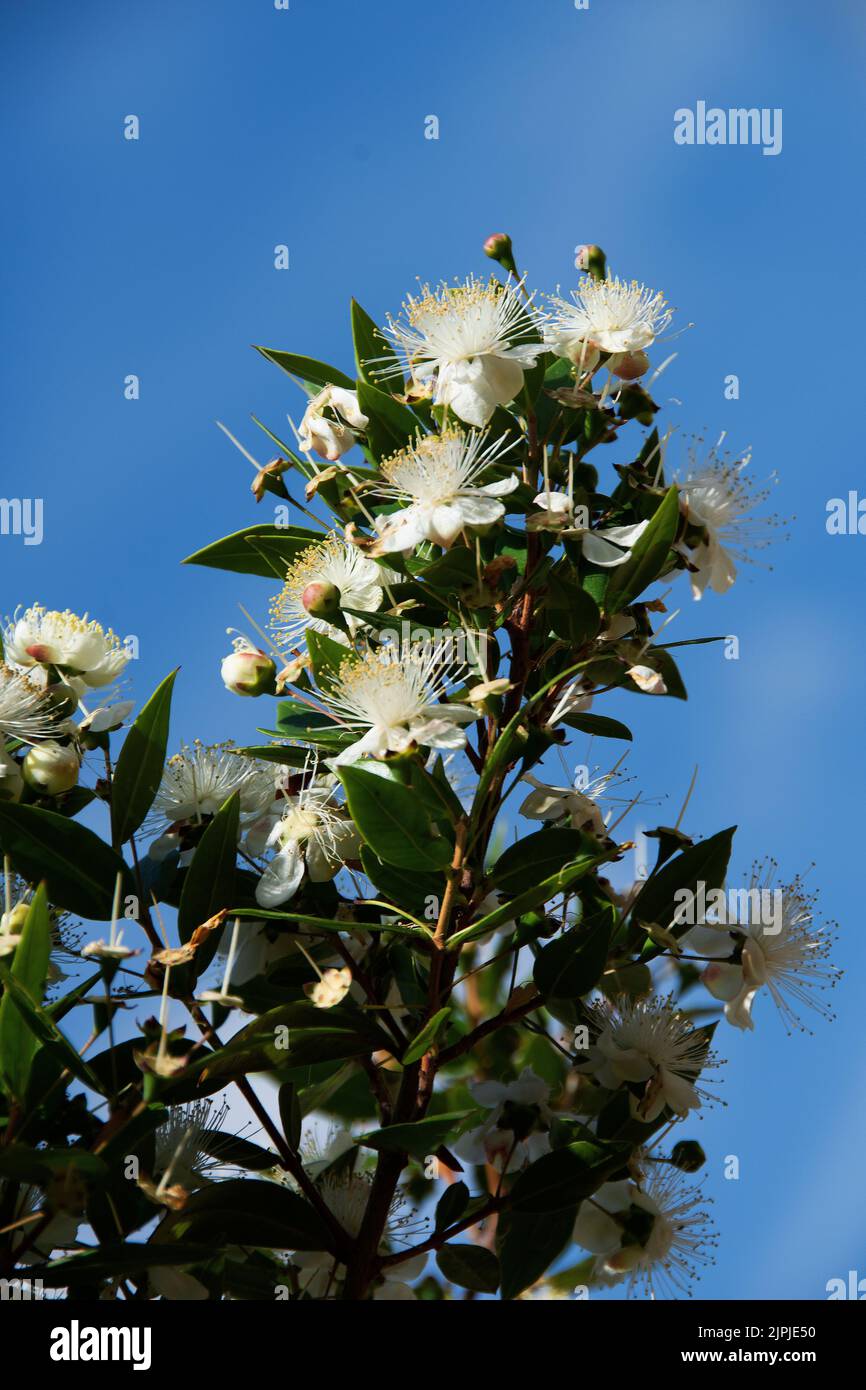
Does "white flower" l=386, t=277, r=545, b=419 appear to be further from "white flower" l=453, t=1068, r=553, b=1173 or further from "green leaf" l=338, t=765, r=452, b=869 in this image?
"white flower" l=453, t=1068, r=553, b=1173

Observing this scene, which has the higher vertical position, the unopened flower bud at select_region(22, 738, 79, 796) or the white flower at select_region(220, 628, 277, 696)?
the white flower at select_region(220, 628, 277, 696)

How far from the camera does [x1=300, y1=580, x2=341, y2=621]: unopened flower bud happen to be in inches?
59.7

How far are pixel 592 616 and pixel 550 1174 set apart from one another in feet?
1.81

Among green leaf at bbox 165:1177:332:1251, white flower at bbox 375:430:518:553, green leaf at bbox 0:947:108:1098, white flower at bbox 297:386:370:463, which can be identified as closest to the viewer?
green leaf at bbox 0:947:108:1098

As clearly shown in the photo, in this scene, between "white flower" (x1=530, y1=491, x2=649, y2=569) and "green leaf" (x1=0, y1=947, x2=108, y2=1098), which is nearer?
"green leaf" (x1=0, y1=947, x2=108, y2=1098)

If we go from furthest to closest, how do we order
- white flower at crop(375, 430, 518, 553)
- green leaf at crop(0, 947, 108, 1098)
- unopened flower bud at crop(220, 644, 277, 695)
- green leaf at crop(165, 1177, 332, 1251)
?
unopened flower bud at crop(220, 644, 277, 695)
white flower at crop(375, 430, 518, 553)
green leaf at crop(165, 1177, 332, 1251)
green leaf at crop(0, 947, 108, 1098)

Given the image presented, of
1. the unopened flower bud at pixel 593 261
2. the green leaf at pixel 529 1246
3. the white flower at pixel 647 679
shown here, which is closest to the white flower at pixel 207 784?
the white flower at pixel 647 679

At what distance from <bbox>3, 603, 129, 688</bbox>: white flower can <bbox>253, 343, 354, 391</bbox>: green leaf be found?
1.30ft

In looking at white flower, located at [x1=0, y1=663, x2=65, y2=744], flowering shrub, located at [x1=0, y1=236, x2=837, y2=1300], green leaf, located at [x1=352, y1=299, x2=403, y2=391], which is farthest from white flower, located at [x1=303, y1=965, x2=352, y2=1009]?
green leaf, located at [x1=352, y1=299, x2=403, y2=391]

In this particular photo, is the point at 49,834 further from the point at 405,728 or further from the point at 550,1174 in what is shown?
the point at 550,1174

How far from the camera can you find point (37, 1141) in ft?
4.45

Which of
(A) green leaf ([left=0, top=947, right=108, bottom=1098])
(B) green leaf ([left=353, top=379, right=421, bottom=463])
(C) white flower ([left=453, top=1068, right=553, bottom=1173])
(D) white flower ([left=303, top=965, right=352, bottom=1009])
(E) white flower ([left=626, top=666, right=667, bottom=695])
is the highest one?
(B) green leaf ([left=353, top=379, right=421, bottom=463])

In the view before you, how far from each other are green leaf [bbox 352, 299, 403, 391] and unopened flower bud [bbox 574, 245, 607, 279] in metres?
0.27
